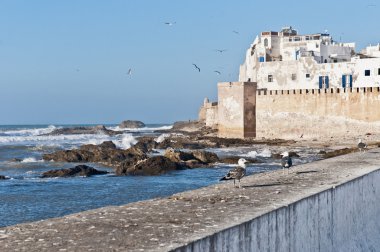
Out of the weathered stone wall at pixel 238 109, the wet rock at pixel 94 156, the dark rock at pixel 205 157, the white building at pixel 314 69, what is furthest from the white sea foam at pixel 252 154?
the white building at pixel 314 69

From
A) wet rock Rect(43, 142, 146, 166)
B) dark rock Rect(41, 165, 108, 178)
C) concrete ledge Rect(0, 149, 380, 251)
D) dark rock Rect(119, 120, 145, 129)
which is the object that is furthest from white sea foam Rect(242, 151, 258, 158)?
dark rock Rect(119, 120, 145, 129)

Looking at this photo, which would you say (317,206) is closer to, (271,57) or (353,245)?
(353,245)

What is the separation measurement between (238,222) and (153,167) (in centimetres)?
1664

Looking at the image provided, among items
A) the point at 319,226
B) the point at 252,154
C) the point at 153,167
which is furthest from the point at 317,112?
the point at 319,226

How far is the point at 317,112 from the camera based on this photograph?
37938 millimetres

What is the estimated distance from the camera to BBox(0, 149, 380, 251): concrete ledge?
522cm

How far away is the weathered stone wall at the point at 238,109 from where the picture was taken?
40.6 meters

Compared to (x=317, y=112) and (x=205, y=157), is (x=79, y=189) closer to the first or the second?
(x=205, y=157)

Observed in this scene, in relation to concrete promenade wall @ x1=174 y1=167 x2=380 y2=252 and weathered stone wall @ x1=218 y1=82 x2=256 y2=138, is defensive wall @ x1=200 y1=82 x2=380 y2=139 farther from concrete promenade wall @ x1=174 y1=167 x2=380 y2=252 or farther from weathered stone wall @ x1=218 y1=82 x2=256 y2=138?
concrete promenade wall @ x1=174 y1=167 x2=380 y2=252

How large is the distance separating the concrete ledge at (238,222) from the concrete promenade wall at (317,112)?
26.7 meters

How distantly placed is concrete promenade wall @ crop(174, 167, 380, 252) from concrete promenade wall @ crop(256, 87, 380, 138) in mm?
26308

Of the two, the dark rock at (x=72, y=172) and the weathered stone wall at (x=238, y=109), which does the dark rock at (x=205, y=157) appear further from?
the weathered stone wall at (x=238, y=109)

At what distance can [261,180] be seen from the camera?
9547 mm

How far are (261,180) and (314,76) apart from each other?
33534 millimetres
